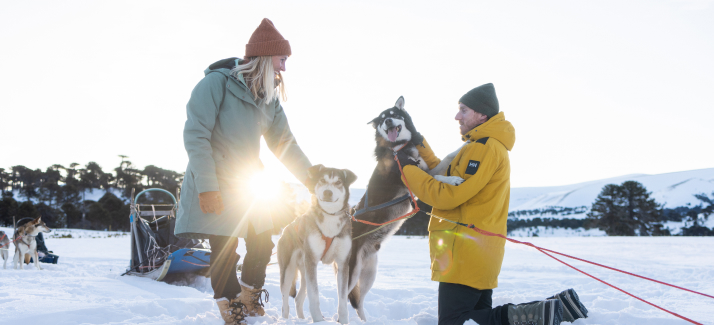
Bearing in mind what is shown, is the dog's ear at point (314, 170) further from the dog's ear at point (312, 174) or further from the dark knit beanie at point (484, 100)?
the dark knit beanie at point (484, 100)

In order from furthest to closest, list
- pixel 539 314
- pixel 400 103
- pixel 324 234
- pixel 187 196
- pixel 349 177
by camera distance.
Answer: pixel 400 103
pixel 349 177
pixel 324 234
pixel 187 196
pixel 539 314

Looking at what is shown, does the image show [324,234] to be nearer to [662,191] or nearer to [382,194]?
[382,194]

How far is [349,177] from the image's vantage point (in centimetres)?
351

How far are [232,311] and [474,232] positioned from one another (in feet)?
5.88

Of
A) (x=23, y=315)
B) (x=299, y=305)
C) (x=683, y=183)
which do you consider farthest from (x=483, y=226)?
(x=683, y=183)

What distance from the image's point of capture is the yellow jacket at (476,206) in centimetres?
260

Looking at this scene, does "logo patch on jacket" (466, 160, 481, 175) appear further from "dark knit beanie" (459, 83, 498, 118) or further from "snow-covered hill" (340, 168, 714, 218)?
"snow-covered hill" (340, 168, 714, 218)

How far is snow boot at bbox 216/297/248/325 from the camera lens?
9.64ft

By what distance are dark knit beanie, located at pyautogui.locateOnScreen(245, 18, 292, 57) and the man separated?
Result: 1445 mm

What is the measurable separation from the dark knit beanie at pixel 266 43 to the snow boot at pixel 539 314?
2376 millimetres

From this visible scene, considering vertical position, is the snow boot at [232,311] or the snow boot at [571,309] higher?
the snow boot at [571,309]

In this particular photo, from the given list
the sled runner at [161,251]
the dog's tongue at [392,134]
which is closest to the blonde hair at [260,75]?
the dog's tongue at [392,134]

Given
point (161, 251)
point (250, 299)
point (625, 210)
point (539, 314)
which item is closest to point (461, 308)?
point (539, 314)

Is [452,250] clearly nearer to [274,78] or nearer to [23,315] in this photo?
[274,78]
